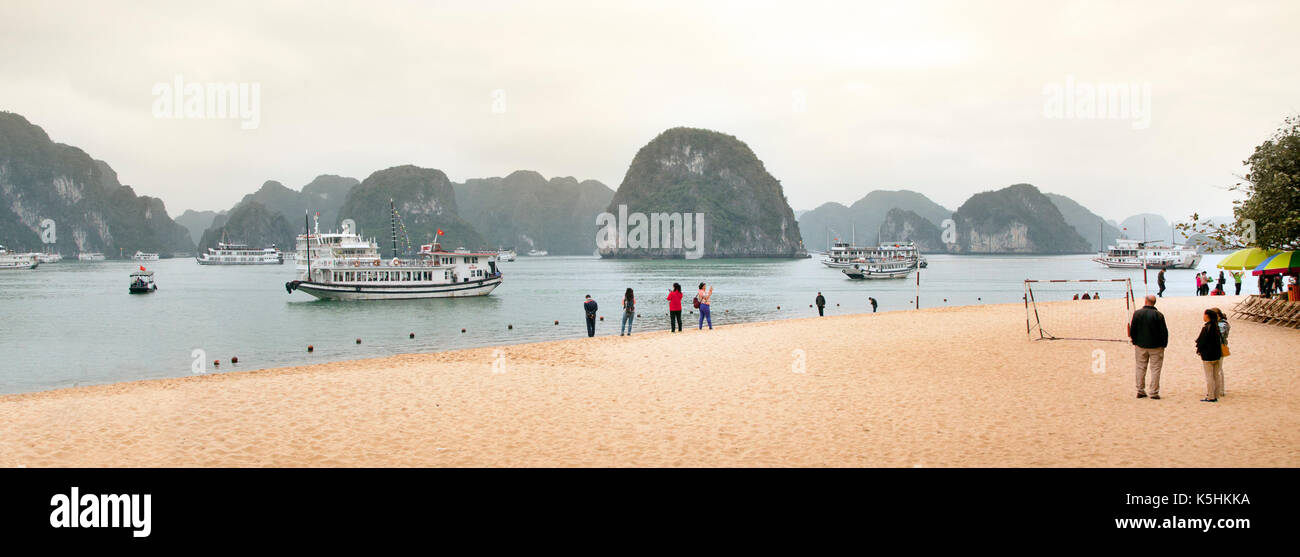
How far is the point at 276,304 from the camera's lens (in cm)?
5875

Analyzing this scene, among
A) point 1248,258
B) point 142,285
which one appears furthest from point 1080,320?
point 142,285

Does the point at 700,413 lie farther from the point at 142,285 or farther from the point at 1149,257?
the point at 1149,257

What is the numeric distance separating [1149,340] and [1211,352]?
92 cm

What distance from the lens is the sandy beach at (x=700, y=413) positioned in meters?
8.68

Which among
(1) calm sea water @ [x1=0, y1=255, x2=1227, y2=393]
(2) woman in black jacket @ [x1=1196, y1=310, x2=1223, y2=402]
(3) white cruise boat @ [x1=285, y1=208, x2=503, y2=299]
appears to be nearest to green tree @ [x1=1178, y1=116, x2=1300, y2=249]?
(2) woman in black jacket @ [x1=1196, y1=310, x2=1223, y2=402]

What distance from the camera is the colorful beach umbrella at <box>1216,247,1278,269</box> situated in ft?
76.8

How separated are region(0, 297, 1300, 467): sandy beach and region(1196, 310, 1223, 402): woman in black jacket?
34 cm

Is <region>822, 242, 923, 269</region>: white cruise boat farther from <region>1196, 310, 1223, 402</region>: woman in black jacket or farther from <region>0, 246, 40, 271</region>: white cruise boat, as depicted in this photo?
<region>0, 246, 40, 271</region>: white cruise boat

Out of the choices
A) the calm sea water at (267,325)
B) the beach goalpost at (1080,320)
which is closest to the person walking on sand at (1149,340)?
the beach goalpost at (1080,320)

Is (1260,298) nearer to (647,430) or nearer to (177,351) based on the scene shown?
(647,430)

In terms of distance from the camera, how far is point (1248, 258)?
78.5 feet

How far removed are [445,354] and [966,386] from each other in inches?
551

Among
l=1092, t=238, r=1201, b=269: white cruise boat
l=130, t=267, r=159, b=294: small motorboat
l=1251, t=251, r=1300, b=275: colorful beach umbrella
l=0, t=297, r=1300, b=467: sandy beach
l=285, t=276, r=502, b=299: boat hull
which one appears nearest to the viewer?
l=0, t=297, r=1300, b=467: sandy beach

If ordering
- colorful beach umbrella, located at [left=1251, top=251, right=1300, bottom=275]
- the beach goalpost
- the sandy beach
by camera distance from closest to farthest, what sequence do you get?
the sandy beach, the beach goalpost, colorful beach umbrella, located at [left=1251, top=251, right=1300, bottom=275]
